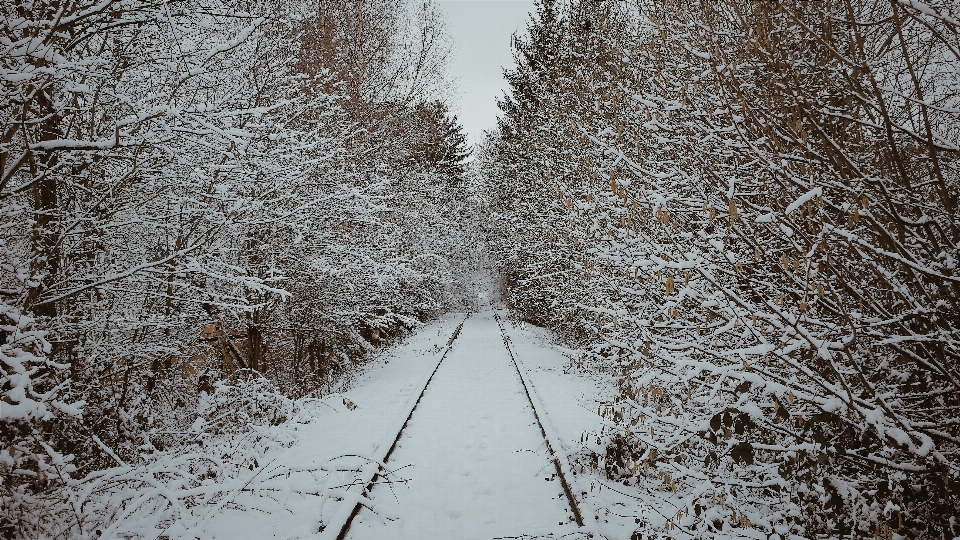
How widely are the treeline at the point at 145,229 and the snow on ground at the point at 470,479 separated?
2.51 meters

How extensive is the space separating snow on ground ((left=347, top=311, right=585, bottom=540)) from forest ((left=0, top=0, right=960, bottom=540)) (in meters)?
0.86

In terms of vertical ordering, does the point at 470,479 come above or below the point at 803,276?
below

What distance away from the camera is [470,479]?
226 inches

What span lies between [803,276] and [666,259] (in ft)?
3.42

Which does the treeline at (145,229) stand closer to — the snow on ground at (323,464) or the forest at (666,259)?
the forest at (666,259)

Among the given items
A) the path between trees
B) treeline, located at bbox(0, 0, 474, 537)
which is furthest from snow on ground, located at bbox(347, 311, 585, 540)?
treeline, located at bbox(0, 0, 474, 537)

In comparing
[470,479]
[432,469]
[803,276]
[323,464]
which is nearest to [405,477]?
[432,469]

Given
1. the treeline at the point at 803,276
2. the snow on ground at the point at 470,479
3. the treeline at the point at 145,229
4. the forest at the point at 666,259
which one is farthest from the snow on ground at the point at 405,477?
the treeline at the point at 145,229

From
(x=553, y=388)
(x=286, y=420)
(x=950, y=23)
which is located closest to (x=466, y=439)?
(x=286, y=420)

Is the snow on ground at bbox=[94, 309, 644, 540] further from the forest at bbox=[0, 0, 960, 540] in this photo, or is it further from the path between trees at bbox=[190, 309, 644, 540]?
the forest at bbox=[0, 0, 960, 540]

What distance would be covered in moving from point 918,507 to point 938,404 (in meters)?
0.71

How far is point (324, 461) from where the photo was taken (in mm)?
6047

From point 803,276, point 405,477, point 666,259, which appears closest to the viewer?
point 803,276

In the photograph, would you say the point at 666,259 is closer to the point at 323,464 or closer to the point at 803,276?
the point at 803,276
